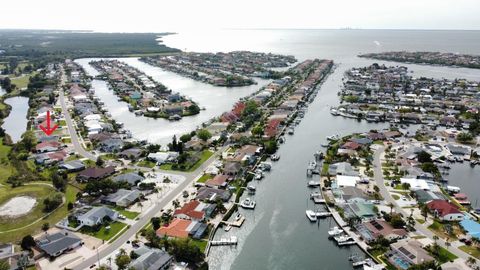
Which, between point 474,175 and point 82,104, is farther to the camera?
point 82,104

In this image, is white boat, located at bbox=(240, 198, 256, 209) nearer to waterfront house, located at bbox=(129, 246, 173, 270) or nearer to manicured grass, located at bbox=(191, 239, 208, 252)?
manicured grass, located at bbox=(191, 239, 208, 252)

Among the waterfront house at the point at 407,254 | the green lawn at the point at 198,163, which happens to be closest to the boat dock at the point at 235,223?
the green lawn at the point at 198,163

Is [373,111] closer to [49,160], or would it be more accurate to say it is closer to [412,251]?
[412,251]

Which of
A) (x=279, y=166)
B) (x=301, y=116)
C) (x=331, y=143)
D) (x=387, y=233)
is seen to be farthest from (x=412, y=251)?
(x=301, y=116)

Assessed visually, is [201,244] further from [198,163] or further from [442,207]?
[442,207]

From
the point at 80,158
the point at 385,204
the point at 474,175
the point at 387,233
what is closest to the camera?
the point at 387,233

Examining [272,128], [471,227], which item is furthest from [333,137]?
[471,227]
